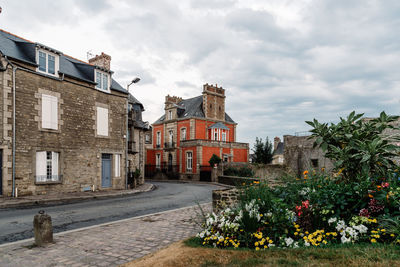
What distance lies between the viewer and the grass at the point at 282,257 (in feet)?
12.5

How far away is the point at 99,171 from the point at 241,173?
1746 centimetres

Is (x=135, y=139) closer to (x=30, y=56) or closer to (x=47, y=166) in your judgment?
(x=47, y=166)

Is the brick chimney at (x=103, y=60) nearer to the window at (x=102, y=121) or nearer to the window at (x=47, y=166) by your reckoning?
the window at (x=102, y=121)

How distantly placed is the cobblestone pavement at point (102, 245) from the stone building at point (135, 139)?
51.7 ft

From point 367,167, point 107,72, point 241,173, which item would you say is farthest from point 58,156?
point 241,173

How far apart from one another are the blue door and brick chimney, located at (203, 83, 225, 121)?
22.0m

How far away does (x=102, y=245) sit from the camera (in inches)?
239

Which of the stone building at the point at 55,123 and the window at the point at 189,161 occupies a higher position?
the stone building at the point at 55,123

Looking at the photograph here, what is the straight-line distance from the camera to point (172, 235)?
268 inches

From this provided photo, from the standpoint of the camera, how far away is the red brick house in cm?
3747

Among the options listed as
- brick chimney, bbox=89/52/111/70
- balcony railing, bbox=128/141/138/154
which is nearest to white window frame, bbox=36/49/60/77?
brick chimney, bbox=89/52/111/70

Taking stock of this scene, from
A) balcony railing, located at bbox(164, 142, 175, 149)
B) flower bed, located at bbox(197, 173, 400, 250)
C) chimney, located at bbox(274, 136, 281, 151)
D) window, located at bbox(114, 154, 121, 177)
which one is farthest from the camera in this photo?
chimney, located at bbox(274, 136, 281, 151)

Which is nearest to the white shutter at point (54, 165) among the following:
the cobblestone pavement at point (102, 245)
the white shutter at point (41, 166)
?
the white shutter at point (41, 166)

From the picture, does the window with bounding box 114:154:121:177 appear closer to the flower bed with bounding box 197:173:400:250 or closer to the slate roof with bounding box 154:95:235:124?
the flower bed with bounding box 197:173:400:250
